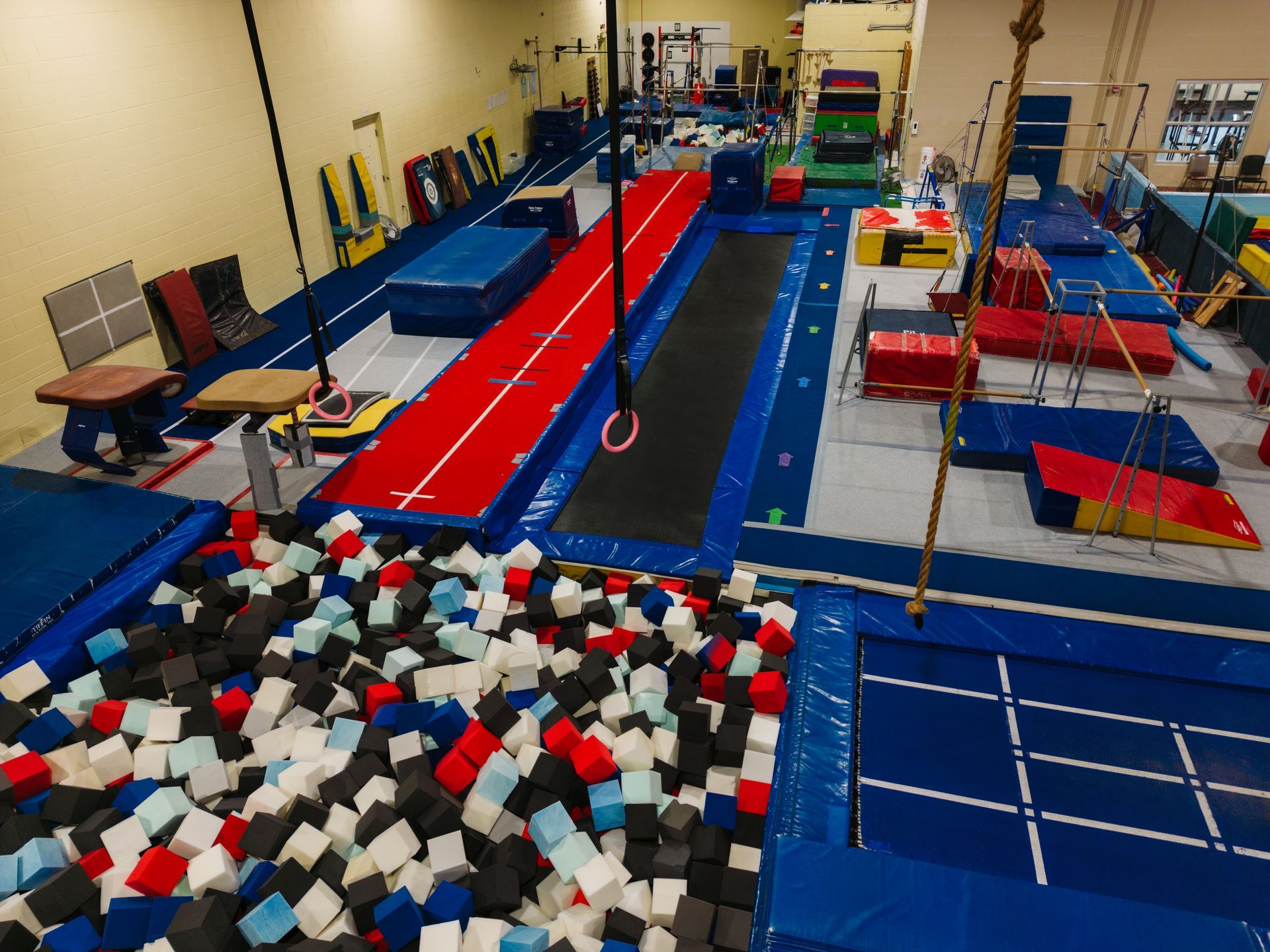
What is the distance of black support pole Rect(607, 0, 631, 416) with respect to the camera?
10.9ft

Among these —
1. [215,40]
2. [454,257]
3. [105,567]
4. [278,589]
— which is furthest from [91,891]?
[215,40]

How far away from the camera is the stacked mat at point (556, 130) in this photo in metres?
16.5

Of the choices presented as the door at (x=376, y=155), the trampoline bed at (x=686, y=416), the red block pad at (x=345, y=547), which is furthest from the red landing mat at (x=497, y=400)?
the door at (x=376, y=155)

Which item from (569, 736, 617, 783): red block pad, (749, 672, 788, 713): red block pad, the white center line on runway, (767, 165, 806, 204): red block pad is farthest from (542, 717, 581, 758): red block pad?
(767, 165, 806, 204): red block pad

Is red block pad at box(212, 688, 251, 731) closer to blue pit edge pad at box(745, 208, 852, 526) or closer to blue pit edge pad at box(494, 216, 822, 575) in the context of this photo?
blue pit edge pad at box(494, 216, 822, 575)

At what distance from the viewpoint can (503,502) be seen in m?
5.88

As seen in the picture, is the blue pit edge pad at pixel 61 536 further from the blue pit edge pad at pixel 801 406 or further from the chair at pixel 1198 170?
the chair at pixel 1198 170

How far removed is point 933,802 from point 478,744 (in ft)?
7.20

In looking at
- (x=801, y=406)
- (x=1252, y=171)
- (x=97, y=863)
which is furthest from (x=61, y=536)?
(x=1252, y=171)

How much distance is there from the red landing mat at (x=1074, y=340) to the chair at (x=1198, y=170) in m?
6.31

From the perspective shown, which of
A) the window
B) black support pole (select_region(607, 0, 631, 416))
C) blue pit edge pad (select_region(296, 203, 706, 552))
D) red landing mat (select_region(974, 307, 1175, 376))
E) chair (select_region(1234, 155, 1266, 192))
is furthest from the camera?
the window

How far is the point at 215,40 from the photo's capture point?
8.73 meters

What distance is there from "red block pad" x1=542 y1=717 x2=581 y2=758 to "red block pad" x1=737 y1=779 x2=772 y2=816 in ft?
2.71

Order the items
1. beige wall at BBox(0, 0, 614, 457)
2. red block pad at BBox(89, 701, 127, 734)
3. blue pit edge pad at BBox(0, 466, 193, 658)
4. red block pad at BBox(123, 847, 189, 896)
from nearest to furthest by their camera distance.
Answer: red block pad at BBox(123, 847, 189, 896), red block pad at BBox(89, 701, 127, 734), blue pit edge pad at BBox(0, 466, 193, 658), beige wall at BBox(0, 0, 614, 457)
